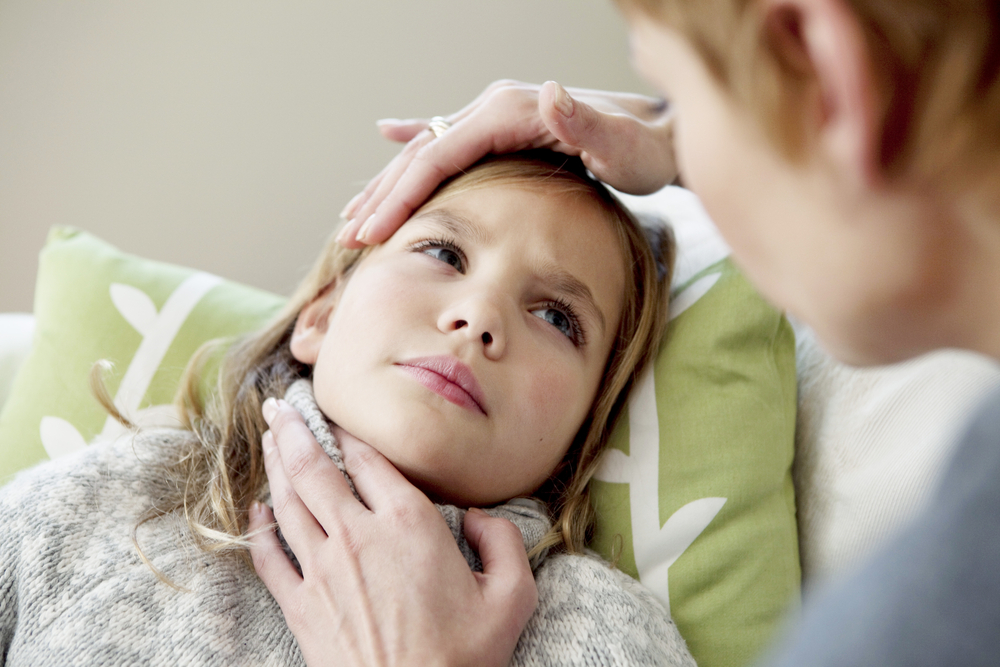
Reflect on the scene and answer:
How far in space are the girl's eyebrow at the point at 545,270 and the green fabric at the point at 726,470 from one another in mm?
154

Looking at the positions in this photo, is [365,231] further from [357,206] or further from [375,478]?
[375,478]

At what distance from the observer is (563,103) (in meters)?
0.91

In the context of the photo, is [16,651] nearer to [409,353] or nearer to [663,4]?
[409,353]

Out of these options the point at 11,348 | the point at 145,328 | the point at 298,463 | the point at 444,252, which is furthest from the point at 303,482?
the point at 11,348

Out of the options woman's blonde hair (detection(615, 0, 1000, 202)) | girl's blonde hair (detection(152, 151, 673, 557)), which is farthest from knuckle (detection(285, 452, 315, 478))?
woman's blonde hair (detection(615, 0, 1000, 202))

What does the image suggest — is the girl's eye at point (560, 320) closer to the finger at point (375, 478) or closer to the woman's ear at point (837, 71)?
the finger at point (375, 478)

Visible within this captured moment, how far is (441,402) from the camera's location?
0.84m

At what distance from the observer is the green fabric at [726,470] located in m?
0.89

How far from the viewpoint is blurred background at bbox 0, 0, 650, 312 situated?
→ 178 centimetres

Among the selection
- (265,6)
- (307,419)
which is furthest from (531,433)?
(265,6)

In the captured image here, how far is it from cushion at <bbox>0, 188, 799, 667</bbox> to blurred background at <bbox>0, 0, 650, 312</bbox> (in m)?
0.55

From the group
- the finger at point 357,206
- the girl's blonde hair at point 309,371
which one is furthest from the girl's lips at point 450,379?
the finger at point 357,206

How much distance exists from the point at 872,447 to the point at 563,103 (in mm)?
581

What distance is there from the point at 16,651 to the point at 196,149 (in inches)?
55.3
